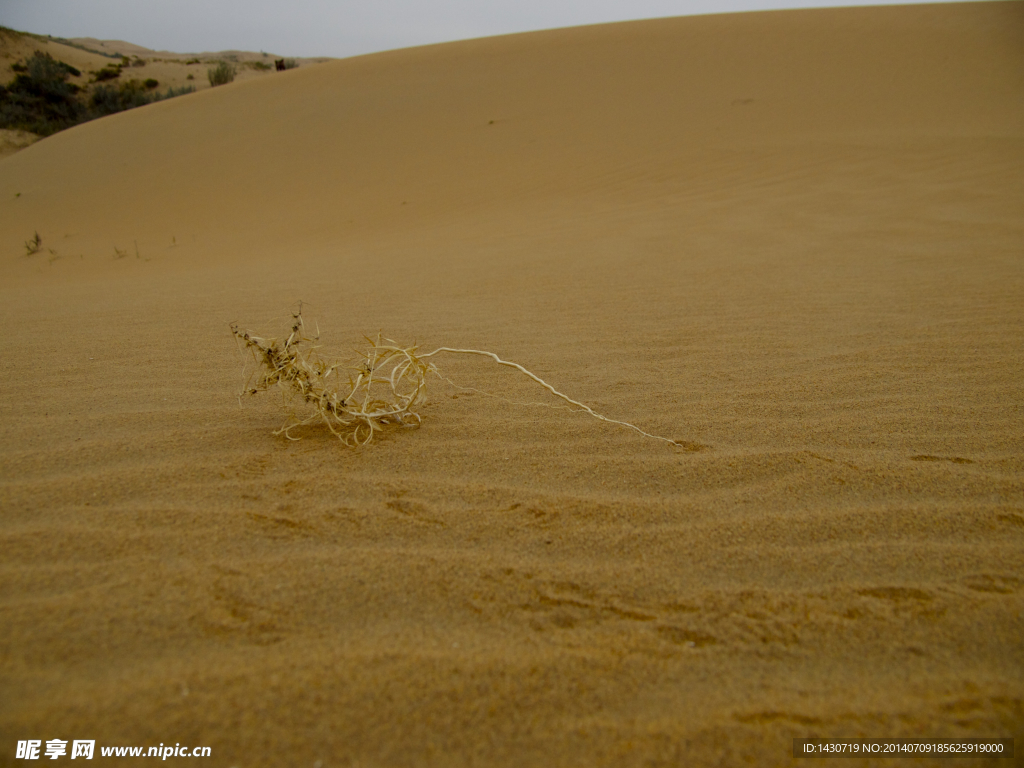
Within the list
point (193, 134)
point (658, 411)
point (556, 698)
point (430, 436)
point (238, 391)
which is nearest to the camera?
point (556, 698)

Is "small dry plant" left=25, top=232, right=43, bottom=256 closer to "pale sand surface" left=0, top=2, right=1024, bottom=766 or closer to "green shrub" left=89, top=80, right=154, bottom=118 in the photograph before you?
"pale sand surface" left=0, top=2, right=1024, bottom=766

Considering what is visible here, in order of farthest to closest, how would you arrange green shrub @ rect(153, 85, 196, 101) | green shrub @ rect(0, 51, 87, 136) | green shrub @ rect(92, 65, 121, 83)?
green shrub @ rect(92, 65, 121, 83) < green shrub @ rect(153, 85, 196, 101) < green shrub @ rect(0, 51, 87, 136)

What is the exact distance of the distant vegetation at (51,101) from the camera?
17.3 metres

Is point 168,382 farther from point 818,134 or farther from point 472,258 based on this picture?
point 818,134

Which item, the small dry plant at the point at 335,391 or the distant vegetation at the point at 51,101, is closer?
the small dry plant at the point at 335,391

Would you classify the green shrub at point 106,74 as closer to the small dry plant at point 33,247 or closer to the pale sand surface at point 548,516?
the small dry plant at point 33,247

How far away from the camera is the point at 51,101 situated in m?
18.2

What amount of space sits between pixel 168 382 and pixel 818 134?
10.1 meters

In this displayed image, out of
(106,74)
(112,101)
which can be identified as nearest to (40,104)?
(112,101)

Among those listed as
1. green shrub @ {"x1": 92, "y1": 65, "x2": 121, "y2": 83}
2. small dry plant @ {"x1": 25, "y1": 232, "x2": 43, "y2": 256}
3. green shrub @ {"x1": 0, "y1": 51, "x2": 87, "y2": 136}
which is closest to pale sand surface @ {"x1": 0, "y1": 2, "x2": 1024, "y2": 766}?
small dry plant @ {"x1": 25, "y1": 232, "x2": 43, "y2": 256}

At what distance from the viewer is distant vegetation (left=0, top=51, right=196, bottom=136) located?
56.9 ft

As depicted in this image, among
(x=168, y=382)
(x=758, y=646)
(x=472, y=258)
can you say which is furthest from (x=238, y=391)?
(x=472, y=258)

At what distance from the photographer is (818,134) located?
31.4 feet

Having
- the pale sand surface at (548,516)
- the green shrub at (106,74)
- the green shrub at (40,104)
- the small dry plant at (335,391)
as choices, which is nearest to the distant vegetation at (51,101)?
the green shrub at (40,104)
